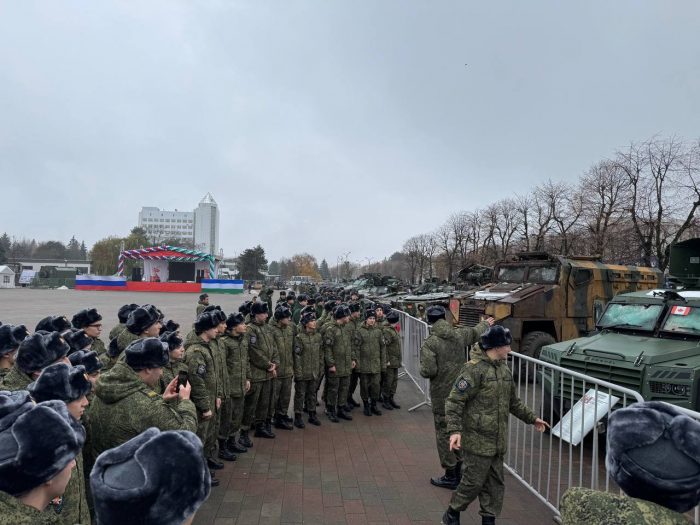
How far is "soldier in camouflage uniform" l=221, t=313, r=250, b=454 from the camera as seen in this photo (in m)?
5.61

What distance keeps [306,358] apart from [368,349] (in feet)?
3.63

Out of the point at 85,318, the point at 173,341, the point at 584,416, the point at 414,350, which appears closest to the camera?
the point at 584,416

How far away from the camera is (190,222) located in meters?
137

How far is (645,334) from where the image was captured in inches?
265

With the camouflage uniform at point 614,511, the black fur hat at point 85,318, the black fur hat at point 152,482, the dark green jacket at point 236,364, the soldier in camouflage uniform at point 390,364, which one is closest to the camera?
the black fur hat at point 152,482

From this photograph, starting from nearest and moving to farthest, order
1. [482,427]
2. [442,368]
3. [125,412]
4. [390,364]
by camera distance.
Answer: [125,412] < [482,427] < [442,368] < [390,364]

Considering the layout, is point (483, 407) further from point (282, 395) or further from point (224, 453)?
point (282, 395)

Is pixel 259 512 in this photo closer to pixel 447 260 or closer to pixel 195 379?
pixel 195 379

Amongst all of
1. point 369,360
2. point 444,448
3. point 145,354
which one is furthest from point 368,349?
point 145,354

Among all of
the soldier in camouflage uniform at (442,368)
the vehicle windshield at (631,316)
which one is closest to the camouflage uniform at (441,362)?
the soldier in camouflage uniform at (442,368)

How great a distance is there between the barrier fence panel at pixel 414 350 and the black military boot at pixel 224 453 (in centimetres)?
320

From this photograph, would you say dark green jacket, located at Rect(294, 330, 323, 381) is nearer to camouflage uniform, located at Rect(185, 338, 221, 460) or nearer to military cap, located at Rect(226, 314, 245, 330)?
military cap, located at Rect(226, 314, 245, 330)

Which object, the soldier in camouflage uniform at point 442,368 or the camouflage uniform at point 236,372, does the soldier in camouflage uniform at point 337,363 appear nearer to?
the camouflage uniform at point 236,372

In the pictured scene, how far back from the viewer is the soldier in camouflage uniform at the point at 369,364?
Result: 750cm
